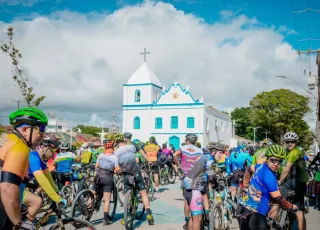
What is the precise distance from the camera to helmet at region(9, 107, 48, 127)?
3.11 m

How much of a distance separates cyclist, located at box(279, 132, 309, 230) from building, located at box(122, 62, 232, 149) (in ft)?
141

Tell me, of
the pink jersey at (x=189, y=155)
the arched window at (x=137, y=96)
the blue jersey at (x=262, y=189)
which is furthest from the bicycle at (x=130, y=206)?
the arched window at (x=137, y=96)

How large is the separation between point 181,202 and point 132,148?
14.1 ft

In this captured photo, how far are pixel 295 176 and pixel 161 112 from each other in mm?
45186

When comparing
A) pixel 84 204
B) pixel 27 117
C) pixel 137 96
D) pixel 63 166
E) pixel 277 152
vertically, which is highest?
pixel 137 96

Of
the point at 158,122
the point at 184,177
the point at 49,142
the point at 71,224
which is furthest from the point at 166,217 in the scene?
the point at 158,122

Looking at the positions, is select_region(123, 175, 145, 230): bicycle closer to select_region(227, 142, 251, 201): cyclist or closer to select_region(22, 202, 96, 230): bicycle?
select_region(22, 202, 96, 230): bicycle

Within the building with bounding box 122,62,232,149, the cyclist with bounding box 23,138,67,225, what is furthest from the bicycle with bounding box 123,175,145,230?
the building with bounding box 122,62,232,149

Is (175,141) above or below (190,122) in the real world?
below

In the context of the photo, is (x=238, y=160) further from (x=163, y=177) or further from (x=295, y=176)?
(x=163, y=177)

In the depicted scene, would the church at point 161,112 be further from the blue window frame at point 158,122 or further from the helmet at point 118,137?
the helmet at point 118,137

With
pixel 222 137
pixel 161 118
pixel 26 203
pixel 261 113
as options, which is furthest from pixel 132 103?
pixel 26 203

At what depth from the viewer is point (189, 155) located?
21.9ft

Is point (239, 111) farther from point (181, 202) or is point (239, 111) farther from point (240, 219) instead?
point (240, 219)
